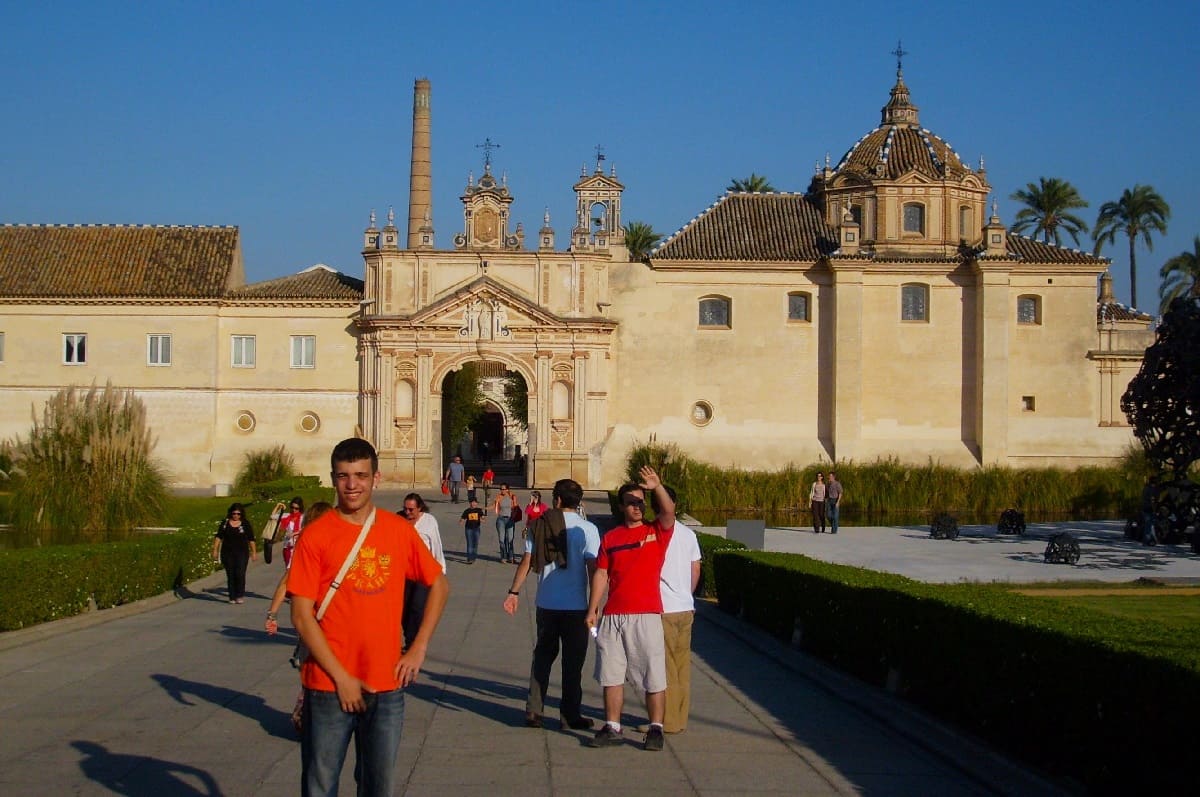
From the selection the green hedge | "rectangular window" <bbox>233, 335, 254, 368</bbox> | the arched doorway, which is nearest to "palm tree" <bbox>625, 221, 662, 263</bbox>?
the arched doorway

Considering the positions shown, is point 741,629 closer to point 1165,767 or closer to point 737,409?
point 1165,767

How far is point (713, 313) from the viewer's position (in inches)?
1976

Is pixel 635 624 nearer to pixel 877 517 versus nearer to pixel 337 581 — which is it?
pixel 337 581

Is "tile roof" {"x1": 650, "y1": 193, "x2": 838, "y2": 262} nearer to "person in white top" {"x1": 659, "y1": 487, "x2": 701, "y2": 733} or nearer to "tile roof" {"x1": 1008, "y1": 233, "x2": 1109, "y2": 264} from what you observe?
"tile roof" {"x1": 1008, "y1": 233, "x2": 1109, "y2": 264}

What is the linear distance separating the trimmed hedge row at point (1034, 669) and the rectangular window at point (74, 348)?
41.1 meters

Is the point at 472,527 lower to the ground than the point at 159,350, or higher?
lower

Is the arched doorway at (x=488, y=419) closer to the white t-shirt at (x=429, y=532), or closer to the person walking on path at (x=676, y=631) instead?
the white t-shirt at (x=429, y=532)

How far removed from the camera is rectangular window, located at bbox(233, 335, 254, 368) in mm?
49719

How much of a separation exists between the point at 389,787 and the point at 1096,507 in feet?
139

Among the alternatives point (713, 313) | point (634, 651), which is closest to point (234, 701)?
point (634, 651)

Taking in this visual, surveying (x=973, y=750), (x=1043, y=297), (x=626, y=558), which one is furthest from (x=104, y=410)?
(x=1043, y=297)

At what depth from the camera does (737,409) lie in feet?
164

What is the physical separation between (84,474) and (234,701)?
17.1 m

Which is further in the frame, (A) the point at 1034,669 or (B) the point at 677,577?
(B) the point at 677,577
